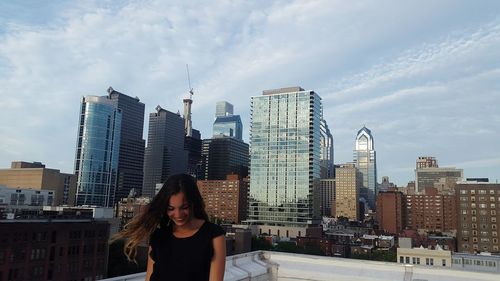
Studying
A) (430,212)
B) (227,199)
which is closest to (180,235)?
(430,212)

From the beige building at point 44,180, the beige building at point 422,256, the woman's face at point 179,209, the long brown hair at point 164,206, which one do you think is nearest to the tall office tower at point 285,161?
the beige building at point 44,180

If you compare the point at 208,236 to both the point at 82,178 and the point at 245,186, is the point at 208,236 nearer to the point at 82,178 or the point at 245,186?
the point at 245,186

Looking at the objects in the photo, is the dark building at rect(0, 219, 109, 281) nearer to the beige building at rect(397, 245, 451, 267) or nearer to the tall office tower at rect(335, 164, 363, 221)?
the beige building at rect(397, 245, 451, 267)

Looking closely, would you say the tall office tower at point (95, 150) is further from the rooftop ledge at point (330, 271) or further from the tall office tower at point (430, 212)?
the rooftop ledge at point (330, 271)

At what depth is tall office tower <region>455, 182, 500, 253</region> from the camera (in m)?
79.6

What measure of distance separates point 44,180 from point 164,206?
15621 centimetres

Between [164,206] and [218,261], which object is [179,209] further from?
[218,261]

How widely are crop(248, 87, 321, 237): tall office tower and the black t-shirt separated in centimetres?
12617

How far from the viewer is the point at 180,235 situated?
8.44 feet

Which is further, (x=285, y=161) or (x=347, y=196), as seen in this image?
(x=347, y=196)

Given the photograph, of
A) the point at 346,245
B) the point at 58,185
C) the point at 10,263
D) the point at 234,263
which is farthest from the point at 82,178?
the point at 234,263

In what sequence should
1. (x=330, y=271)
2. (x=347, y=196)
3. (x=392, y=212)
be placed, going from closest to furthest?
(x=330, y=271), (x=392, y=212), (x=347, y=196)

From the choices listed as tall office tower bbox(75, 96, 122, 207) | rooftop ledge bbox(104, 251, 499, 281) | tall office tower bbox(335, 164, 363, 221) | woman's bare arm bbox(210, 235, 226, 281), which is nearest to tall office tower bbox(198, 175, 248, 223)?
tall office tower bbox(75, 96, 122, 207)

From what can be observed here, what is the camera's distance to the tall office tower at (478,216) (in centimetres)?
7956
